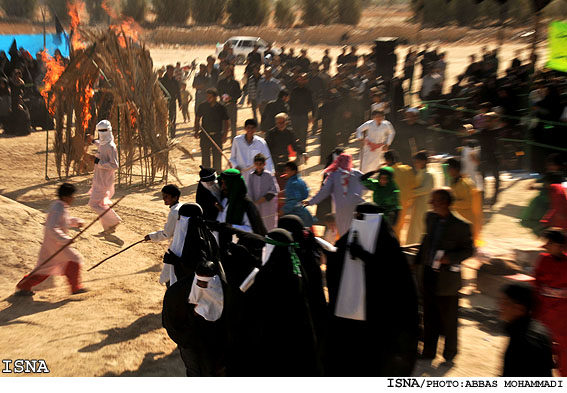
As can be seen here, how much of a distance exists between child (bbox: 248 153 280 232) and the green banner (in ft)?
21.6

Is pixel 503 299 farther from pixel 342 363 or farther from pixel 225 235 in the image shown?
pixel 225 235

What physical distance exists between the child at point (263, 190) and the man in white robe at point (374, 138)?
2920 mm

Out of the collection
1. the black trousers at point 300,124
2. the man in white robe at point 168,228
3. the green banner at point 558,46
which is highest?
the green banner at point 558,46

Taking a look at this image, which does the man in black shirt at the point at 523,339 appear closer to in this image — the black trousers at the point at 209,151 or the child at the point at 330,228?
the child at the point at 330,228

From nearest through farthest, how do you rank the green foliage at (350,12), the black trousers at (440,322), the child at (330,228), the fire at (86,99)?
the black trousers at (440,322) < the child at (330,228) < the fire at (86,99) < the green foliage at (350,12)

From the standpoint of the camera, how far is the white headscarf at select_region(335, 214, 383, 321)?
4.94 m

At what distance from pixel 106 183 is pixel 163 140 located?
266 centimetres

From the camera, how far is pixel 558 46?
40.9 ft

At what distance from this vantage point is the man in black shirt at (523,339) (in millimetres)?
3883

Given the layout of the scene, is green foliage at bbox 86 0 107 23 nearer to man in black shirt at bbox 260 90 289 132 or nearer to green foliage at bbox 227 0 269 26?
green foliage at bbox 227 0 269 26

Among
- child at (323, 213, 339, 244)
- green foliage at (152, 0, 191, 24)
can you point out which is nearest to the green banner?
child at (323, 213, 339, 244)

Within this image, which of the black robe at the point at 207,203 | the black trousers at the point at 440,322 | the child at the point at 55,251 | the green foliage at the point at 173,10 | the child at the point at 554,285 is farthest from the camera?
the green foliage at the point at 173,10

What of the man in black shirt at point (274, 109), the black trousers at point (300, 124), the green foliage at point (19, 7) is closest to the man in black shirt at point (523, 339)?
the man in black shirt at point (274, 109)

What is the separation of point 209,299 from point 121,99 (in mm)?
7780
